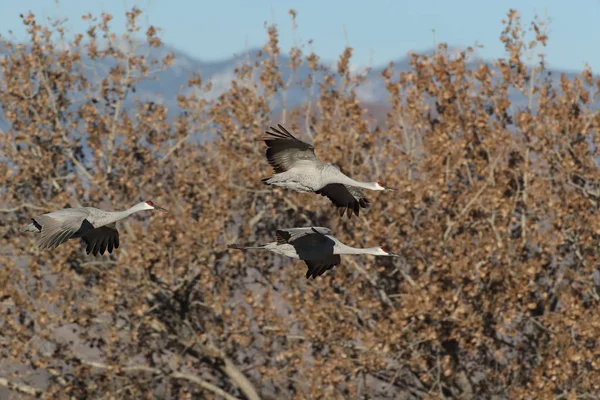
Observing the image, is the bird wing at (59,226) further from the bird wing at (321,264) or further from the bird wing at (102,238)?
the bird wing at (321,264)

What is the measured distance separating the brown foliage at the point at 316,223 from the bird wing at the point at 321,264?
9403 mm

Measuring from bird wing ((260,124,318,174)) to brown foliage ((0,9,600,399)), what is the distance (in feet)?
33.0

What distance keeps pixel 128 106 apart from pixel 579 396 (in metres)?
15.1

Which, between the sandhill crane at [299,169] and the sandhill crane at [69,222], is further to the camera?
the sandhill crane at [299,169]

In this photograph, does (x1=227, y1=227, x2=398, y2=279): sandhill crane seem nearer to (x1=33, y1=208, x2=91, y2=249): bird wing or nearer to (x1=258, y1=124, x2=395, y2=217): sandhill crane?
(x1=258, y1=124, x2=395, y2=217): sandhill crane

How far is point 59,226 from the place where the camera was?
1184 centimetres

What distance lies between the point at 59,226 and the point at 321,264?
327 cm

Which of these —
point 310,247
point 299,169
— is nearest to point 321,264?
point 310,247

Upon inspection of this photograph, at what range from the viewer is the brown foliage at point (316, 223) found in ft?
78.6

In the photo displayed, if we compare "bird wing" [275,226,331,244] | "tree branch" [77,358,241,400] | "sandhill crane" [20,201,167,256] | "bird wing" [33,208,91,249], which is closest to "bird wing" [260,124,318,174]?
"bird wing" [275,226,331,244]

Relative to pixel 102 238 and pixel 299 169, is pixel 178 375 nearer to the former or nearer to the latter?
pixel 102 238

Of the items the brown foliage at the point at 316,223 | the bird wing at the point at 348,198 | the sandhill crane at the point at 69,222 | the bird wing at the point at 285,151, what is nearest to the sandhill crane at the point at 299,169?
the bird wing at the point at 285,151

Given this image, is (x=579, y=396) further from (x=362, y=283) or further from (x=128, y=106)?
(x=128, y=106)

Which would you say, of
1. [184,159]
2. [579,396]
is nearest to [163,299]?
[184,159]
